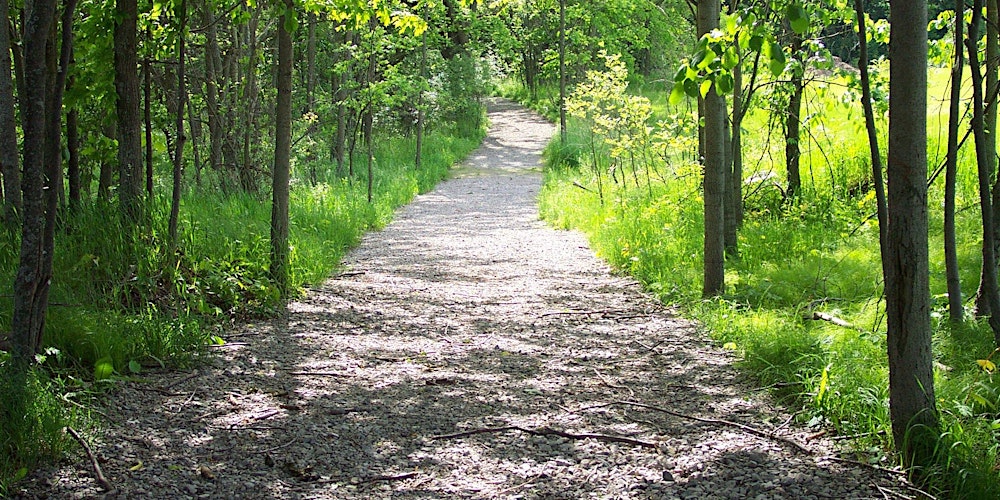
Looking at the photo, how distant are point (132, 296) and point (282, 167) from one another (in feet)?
6.93

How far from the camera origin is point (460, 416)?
429 cm

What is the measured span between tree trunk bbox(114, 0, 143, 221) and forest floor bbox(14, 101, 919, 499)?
58.7 inches

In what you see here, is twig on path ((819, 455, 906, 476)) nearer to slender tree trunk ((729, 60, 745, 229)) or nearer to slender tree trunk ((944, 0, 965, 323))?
slender tree trunk ((944, 0, 965, 323))

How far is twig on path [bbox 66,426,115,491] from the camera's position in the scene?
323cm

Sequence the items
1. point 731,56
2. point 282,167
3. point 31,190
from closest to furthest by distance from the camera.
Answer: point 731,56, point 31,190, point 282,167

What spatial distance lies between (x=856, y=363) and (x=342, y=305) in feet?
13.7

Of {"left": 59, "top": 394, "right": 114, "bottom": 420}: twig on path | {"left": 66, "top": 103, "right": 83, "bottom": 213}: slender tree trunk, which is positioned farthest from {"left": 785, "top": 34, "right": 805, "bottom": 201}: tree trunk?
{"left": 59, "top": 394, "right": 114, "bottom": 420}: twig on path

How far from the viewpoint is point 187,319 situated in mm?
5328

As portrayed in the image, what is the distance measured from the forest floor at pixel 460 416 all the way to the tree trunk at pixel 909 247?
25 cm

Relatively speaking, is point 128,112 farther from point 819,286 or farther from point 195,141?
point 819,286

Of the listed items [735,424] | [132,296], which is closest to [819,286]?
[735,424]

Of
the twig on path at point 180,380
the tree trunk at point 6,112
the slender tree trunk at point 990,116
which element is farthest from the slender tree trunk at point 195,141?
the slender tree trunk at point 990,116

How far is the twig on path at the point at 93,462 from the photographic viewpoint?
127 inches

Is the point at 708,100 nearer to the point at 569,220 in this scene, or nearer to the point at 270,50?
the point at 569,220
